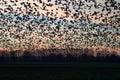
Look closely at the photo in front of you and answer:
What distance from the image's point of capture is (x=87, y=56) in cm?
19350

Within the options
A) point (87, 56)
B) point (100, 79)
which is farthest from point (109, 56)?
point (100, 79)

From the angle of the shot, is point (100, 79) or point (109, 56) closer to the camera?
point (100, 79)

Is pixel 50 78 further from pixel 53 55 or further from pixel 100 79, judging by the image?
pixel 53 55

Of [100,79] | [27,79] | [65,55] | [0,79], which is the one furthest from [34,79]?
[65,55]

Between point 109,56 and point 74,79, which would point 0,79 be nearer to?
point 74,79

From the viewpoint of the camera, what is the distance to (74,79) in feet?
141

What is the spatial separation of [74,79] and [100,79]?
3.22 m

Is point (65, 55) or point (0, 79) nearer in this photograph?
point (0, 79)

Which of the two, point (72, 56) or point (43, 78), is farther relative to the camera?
point (72, 56)

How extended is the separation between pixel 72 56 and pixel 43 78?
150241mm

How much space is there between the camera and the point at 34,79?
140ft

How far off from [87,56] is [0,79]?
15311cm

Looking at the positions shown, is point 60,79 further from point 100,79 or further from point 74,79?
point 100,79

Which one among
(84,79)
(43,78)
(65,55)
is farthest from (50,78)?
(65,55)
